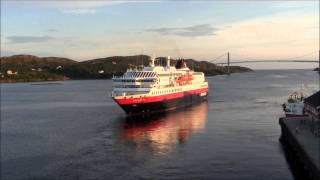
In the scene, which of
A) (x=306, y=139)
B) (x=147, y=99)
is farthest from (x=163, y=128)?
(x=306, y=139)

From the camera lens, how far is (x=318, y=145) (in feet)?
85.2

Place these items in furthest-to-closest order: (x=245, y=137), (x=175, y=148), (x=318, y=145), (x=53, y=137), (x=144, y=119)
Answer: (x=144, y=119)
(x=53, y=137)
(x=245, y=137)
(x=175, y=148)
(x=318, y=145)

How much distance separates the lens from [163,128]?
4503 centimetres

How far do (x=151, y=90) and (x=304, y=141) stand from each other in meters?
30.0

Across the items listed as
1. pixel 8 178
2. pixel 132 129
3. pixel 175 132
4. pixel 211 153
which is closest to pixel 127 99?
pixel 132 129

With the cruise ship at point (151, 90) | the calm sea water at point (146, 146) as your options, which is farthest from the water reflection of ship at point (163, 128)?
the cruise ship at point (151, 90)

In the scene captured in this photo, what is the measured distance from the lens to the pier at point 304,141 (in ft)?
75.9

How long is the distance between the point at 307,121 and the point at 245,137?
522cm

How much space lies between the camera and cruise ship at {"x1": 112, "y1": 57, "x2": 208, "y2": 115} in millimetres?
54656

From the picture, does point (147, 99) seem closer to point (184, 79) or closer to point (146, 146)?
point (184, 79)

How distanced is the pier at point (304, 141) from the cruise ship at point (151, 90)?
2135 centimetres

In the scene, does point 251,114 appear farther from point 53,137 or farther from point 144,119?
point 53,137

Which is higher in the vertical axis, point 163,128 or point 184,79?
point 184,79

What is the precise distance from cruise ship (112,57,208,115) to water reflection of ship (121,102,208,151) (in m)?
2.21
